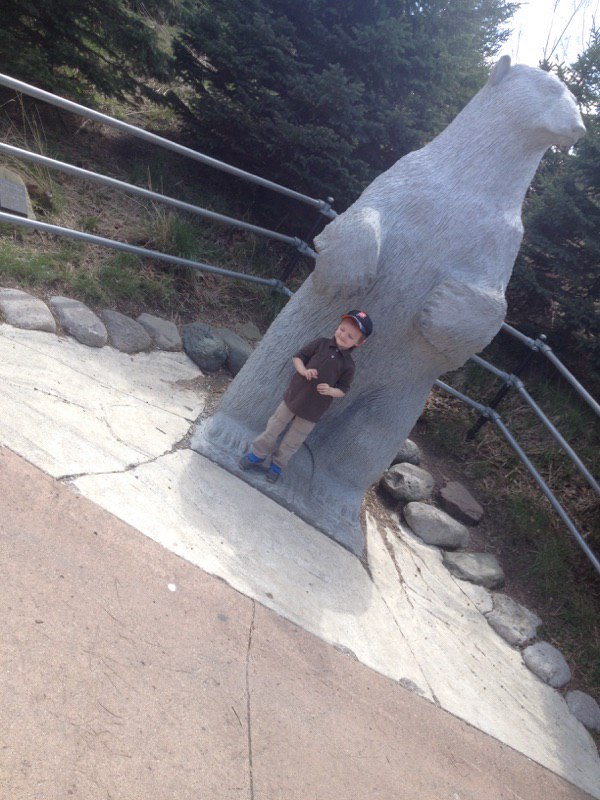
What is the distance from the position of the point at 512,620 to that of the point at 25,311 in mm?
3165

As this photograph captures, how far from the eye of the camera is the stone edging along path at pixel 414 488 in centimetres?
352

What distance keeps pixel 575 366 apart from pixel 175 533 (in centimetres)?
481

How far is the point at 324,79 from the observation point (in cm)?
543

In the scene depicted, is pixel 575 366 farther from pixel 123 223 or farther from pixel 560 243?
pixel 123 223

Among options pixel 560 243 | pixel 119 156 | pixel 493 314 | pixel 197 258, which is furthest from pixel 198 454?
pixel 560 243

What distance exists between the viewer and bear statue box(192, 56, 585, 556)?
2.97 m

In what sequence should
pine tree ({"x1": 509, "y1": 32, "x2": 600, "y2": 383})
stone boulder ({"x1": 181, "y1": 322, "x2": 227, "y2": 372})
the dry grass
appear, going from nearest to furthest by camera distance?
the dry grass → stone boulder ({"x1": 181, "y1": 322, "x2": 227, "y2": 372}) → pine tree ({"x1": 509, "y1": 32, "x2": 600, "y2": 383})

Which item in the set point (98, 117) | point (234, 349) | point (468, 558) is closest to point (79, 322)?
point (98, 117)

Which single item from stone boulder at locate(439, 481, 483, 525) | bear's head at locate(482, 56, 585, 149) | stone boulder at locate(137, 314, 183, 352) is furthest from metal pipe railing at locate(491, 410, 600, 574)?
stone boulder at locate(137, 314, 183, 352)

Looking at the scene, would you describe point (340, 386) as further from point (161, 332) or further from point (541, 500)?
point (541, 500)

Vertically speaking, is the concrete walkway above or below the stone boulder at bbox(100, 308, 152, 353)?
above

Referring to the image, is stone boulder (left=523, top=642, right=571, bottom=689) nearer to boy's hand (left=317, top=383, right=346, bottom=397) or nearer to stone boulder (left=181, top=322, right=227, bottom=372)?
boy's hand (left=317, top=383, right=346, bottom=397)

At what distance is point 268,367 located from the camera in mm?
3350

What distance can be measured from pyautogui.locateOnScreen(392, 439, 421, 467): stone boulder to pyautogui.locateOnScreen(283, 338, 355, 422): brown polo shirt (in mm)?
1823
